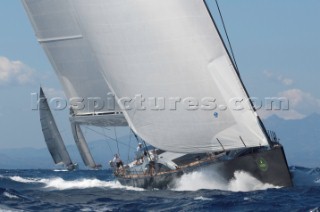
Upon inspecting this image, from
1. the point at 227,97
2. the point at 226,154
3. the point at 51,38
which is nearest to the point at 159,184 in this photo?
the point at 226,154

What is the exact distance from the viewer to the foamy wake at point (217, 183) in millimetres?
32812

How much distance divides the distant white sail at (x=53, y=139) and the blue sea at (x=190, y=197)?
5539 mm

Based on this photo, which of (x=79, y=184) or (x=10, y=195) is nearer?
(x=10, y=195)

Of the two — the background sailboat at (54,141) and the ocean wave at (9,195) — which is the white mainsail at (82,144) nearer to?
the background sailboat at (54,141)

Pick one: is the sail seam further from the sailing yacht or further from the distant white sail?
the distant white sail

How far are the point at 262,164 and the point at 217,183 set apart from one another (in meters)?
2.37

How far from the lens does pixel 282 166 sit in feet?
106

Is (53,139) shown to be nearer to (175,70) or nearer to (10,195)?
(10,195)

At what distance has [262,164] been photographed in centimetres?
3247

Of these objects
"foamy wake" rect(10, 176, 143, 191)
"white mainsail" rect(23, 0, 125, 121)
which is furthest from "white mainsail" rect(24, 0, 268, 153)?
"foamy wake" rect(10, 176, 143, 191)

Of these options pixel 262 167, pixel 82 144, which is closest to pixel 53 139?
pixel 82 144

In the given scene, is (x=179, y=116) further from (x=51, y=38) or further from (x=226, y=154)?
(x=51, y=38)

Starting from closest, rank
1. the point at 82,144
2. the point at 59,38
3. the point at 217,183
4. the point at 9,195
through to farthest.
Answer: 1. the point at 217,183
2. the point at 9,195
3. the point at 59,38
4. the point at 82,144

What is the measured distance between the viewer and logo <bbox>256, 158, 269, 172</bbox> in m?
32.4
